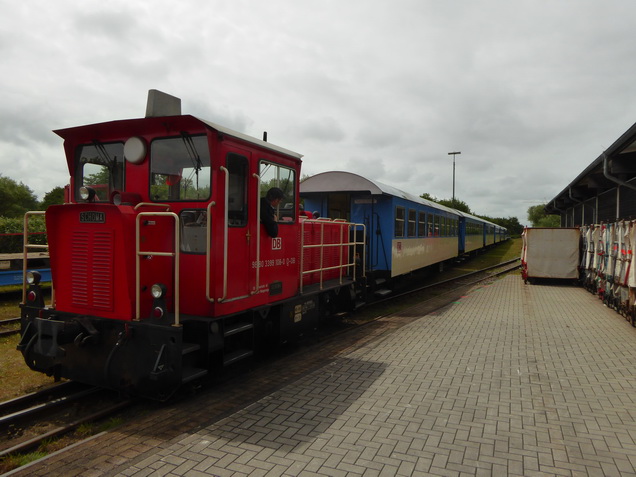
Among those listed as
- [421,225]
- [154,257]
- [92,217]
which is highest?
[421,225]

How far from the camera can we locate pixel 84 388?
509cm

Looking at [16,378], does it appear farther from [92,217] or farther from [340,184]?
[340,184]

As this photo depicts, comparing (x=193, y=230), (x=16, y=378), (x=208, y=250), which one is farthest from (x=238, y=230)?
(x=16, y=378)

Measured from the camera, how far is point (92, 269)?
4.55 m

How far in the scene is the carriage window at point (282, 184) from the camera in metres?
5.67

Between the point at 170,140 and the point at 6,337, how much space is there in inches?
202

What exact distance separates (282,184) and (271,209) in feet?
1.72

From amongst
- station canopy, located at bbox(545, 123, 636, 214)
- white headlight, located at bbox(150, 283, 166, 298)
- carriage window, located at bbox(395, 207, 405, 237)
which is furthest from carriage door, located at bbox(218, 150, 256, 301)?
station canopy, located at bbox(545, 123, 636, 214)

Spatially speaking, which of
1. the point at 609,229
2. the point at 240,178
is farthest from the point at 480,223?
the point at 240,178

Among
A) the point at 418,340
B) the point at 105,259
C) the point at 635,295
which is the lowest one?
the point at 418,340

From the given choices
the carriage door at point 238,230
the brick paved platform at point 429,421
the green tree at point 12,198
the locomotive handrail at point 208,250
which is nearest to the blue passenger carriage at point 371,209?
the brick paved platform at point 429,421

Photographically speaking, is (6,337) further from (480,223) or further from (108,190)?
(480,223)

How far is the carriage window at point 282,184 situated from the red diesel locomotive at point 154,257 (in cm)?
3

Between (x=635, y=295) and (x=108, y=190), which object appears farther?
(x=635, y=295)
